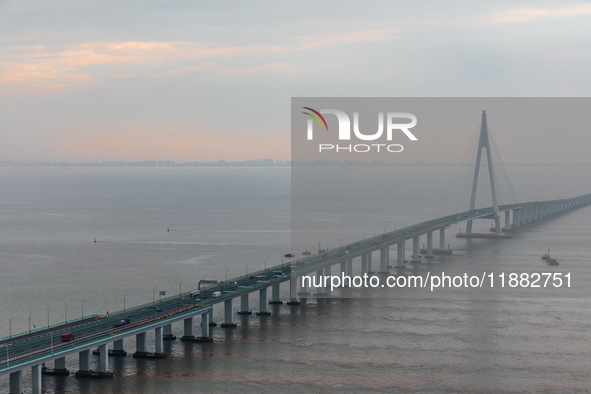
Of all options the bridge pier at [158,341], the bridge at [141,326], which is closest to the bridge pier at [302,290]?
the bridge at [141,326]

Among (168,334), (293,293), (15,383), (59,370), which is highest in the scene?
(293,293)

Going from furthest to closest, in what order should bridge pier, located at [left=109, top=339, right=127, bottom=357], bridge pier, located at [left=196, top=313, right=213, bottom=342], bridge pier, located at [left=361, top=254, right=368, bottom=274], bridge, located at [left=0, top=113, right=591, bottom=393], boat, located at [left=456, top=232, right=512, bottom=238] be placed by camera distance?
boat, located at [left=456, top=232, right=512, bottom=238], bridge pier, located at [left=361, top=254, right=368, bottom=274], bridge pier, located at [left=196, top=313, right=213, bottom=342], bridge pier, located at [left=109, top=339, right=127, bottom=357], bridge, located at [left=0, top=113, right=591, bottom=393]

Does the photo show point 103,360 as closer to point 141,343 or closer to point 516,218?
point 141,343

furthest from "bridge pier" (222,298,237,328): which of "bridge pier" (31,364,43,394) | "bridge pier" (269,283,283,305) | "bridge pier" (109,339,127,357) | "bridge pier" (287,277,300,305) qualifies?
"bridge pier" (31,364,43,394)

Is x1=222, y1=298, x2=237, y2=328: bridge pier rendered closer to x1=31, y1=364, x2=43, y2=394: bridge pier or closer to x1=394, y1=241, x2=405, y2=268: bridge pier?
x1=31, y1=364, x2=43, y2=394: bridge pier

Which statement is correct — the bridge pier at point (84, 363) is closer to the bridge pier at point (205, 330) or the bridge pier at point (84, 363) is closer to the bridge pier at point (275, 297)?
the bridge pier at point (205, 330)

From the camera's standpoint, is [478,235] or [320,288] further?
[478,235]

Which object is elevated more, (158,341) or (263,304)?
(263,304)

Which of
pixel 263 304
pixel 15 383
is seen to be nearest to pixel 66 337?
pixel 15 383

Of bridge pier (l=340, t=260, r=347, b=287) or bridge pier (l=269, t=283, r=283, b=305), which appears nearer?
bridge pier (l=269, t=283, r=283, b=305)
